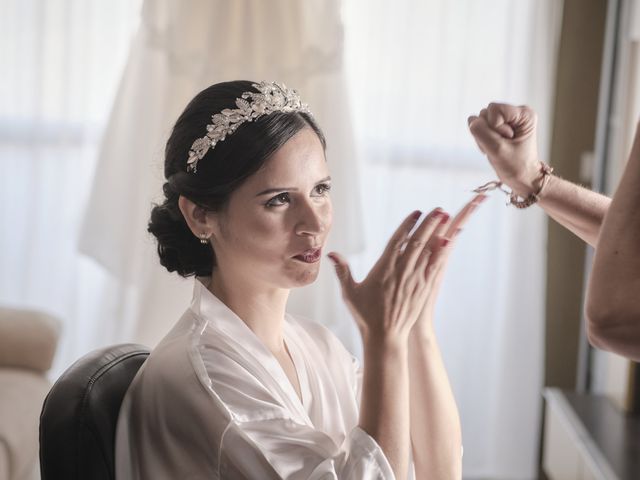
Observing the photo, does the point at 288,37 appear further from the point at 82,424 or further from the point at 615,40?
the point at 82,424

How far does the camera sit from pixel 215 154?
1.38m

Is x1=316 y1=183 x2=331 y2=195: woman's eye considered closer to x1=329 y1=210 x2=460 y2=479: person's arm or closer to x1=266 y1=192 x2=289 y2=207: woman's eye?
x1=266 y1=192 x2=289 y2=207: woman's eye

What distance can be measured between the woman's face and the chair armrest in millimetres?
1662

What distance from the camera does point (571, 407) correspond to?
2.68m

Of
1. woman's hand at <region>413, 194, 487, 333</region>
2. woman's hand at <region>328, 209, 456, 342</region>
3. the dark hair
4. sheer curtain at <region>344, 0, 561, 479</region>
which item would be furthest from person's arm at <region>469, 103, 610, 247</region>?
sheer curtain at <region>344, 0, 561, 479</region>

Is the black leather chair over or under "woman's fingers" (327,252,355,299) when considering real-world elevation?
under

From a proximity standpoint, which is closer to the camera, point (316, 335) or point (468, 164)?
point (316, 335)

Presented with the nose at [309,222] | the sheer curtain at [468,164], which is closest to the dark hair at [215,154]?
the nose at [309,222]

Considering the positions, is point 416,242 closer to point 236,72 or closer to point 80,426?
point 80,426

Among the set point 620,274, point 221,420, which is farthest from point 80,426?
point 620,274

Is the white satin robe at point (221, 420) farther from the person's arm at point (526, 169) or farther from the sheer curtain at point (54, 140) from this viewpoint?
the sheer curtain at point (54, 140)

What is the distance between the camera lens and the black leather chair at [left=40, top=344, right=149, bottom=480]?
1202 millimetres

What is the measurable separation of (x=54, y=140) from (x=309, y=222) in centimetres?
228

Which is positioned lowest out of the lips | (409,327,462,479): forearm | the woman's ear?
(409,327,462,479): forearm
